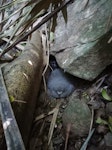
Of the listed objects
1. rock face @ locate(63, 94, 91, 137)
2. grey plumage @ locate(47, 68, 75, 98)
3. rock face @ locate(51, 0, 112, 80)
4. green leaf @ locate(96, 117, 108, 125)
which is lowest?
green leaf @ locate(96, 117, 108, 125)

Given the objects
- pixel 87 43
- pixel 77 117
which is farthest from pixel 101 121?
pixel 87 43

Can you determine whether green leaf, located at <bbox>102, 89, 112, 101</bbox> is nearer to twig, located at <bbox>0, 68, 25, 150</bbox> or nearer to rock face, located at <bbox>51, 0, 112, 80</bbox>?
rock face, located at <bbox>51, 0, 112, 80</bbox>

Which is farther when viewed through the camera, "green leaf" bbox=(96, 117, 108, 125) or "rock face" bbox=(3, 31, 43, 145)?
"green leaf" bbox=(96, 117, 108, 125)

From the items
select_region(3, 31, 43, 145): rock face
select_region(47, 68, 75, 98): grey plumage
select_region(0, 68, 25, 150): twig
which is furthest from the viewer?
select_region(47, 68, 75, 98): grey plumage

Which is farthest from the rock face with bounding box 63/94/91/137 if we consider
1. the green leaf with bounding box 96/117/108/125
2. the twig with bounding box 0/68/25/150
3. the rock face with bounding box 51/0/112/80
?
the twig with bounding box 0/68/25/150

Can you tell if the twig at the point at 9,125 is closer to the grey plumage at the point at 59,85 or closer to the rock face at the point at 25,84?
the rock face at the point at 25,84

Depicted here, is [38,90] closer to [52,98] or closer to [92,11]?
[52,98]

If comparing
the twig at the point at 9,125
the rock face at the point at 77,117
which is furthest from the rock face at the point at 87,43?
the twig at the point at 9,125
